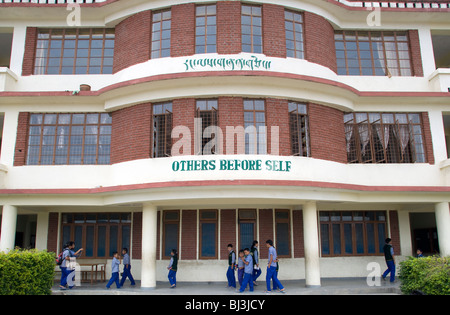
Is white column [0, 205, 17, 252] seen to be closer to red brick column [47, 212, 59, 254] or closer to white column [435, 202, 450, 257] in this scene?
red brick column [47, 212, 59, 254]

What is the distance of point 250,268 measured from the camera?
512 inches

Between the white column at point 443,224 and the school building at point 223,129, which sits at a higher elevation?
the school building at point 223,129

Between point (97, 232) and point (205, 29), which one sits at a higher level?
point (205, 29)

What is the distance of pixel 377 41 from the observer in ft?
56.1

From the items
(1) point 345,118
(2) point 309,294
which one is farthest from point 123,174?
(1) point 345,118

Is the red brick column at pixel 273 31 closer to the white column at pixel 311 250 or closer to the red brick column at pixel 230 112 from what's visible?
the red brick column at pixel 230 112

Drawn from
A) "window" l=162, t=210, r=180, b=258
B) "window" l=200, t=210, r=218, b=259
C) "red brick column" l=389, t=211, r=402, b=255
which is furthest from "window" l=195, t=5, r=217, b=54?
"red brick column" l=389, t=211, r=402, b=255

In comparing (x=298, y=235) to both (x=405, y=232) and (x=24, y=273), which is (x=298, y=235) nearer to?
(x=405, y=232)

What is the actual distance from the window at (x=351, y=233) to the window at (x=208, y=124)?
19.4ft

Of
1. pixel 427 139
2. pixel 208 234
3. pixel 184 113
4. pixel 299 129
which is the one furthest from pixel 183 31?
pixel 427 139

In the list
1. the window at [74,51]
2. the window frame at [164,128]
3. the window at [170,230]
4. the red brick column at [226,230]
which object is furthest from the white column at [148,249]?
the window at [74,51]

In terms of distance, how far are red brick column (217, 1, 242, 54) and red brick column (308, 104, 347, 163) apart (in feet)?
11.0

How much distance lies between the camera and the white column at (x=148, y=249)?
13758 millimetres

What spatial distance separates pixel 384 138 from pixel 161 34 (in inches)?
359
